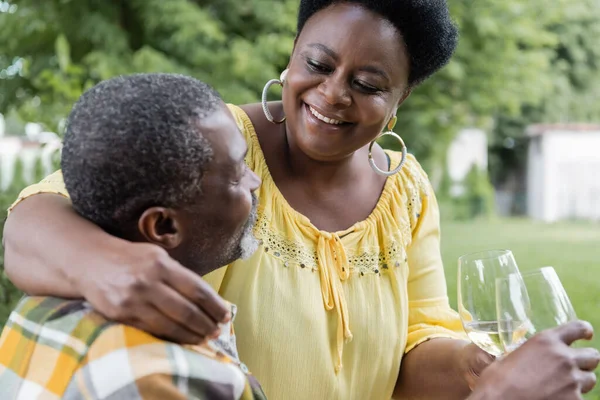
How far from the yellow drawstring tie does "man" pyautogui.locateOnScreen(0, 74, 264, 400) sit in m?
0.78

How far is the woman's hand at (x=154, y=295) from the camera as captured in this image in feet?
4.34

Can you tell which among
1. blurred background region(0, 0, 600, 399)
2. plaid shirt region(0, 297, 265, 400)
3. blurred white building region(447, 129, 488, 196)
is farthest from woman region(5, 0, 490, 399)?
blurred white building region(447, 129, 488, 196)

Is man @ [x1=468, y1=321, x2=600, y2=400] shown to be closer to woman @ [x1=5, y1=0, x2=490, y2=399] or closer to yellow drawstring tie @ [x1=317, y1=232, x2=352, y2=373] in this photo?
woman @ [x1=5, y1=0, x2=490, y2=399]

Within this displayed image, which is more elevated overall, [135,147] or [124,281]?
[135,147]

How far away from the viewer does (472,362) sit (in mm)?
2201

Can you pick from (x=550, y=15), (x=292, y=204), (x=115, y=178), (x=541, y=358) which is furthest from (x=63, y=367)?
(x=550, y=15)

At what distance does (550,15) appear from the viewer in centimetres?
1220

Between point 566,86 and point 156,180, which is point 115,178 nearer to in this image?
point 156,180

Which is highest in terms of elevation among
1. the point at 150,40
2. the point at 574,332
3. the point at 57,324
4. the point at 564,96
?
the point at 150,40

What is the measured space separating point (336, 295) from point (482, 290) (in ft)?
1.93

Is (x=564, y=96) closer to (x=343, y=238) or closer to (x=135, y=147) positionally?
(x=343, y=238)

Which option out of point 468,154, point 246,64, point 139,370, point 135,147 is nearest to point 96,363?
point 139,370

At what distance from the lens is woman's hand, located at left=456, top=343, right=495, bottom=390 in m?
2.13

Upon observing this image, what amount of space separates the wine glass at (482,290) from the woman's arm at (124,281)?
735 millimetres
